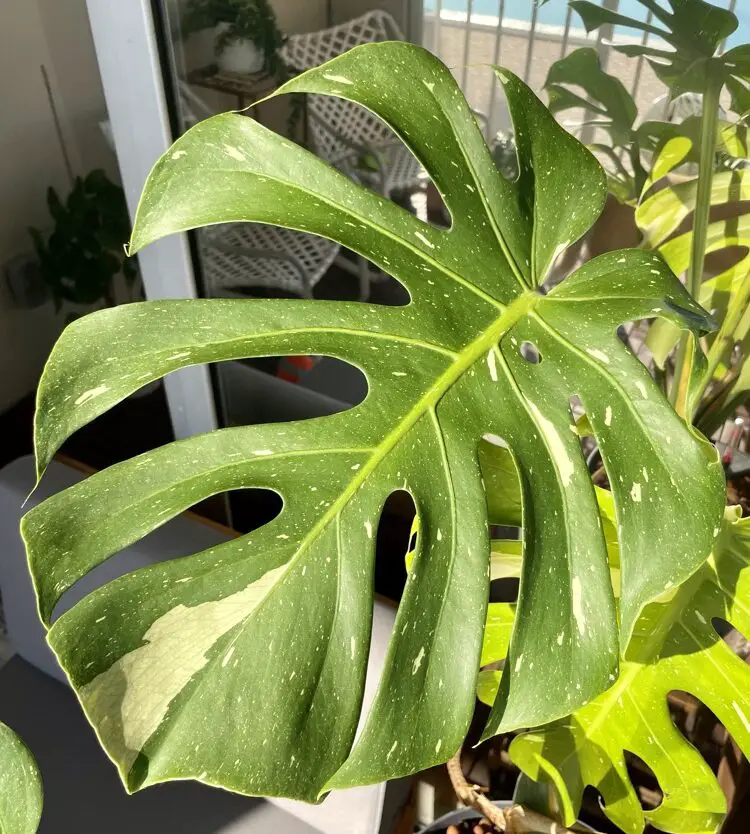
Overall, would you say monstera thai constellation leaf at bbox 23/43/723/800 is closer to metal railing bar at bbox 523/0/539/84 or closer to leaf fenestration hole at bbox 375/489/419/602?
metal railing bar at bbox 523/0/539/84

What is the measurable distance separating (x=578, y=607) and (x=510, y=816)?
41 cm

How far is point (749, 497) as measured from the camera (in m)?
0.98

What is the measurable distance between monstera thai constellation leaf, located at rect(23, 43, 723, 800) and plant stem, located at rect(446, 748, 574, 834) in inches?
13.5

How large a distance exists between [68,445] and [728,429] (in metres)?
1.47

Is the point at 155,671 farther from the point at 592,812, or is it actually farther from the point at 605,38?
the point at 592,812

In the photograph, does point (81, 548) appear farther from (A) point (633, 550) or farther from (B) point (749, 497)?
(B) point (749, 497)

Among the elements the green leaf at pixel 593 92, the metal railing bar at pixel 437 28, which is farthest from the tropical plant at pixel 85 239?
the green leaf at pixel 593 92

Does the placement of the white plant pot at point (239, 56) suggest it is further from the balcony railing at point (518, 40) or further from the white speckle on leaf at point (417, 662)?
the white speckle on leaf at point (417, 662)

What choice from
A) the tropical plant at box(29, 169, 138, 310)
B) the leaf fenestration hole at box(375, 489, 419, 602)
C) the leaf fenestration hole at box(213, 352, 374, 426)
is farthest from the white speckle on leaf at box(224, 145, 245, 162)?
the tropical plant at box(29, 169, 138, 310)

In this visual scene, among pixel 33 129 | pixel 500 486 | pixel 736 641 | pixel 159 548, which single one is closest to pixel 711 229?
pixel 500 486

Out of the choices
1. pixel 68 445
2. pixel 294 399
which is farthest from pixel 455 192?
pixel 68 445

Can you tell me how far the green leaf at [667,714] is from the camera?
578mm

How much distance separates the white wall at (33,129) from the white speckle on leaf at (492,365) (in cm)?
129

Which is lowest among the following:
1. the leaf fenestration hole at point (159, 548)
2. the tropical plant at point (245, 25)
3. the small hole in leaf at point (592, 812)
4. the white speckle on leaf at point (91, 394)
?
the small hole in leaf at point (592, 812)
